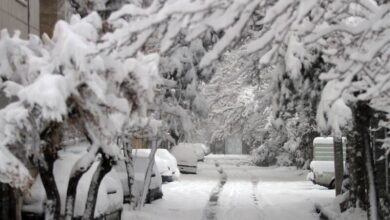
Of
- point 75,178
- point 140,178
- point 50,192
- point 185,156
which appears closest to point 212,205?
point 140,178

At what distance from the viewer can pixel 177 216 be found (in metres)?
16.4

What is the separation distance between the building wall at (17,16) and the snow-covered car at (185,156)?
71.5 ft

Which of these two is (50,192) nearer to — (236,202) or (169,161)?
(236,202)

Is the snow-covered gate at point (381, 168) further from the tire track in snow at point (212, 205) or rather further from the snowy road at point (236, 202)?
the tire track in snow at point (212, 205)

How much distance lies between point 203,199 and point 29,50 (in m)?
13.0

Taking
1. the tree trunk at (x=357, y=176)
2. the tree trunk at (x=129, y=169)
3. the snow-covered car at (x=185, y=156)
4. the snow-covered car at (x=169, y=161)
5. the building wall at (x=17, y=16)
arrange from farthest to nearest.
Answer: the snow-covered car at (x=185, y=156) < the snow-covered car at (x=169, y=161) < the tree trunk at (x=129, y=169) < the tree trunk at (x=357, y=176) < the building wall at (x=17, y=16)

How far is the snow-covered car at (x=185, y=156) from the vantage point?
119ft

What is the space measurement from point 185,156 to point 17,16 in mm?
23743

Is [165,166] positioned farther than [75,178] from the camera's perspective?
Yes

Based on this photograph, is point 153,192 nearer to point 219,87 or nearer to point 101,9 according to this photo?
point 101,9

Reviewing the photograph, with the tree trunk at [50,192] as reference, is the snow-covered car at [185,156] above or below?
above

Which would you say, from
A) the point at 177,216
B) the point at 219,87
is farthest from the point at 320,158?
the point at 219,87

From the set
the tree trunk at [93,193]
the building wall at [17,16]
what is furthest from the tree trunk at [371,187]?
the building wall at [17,16]

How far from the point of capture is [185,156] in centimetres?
3656
